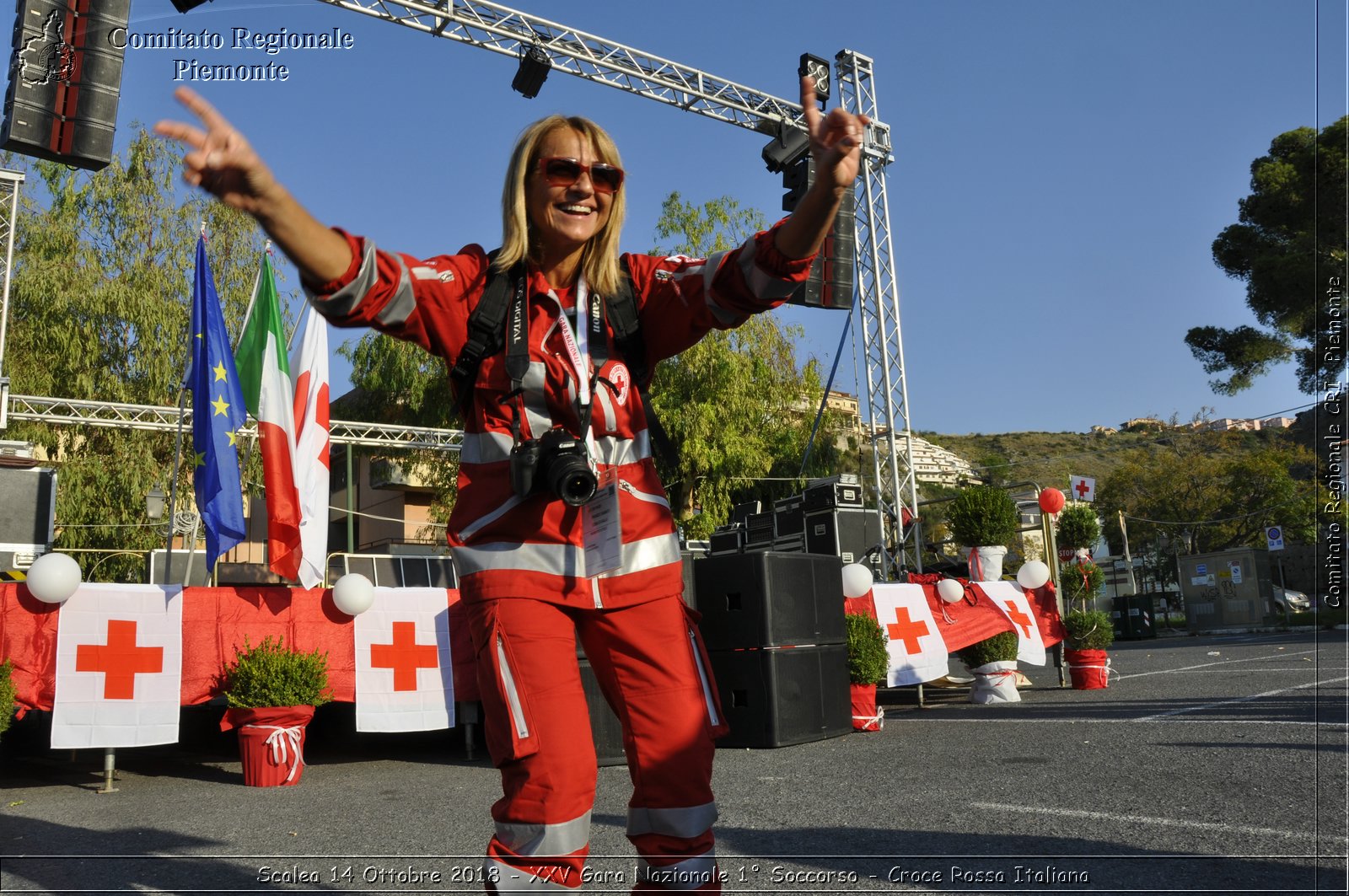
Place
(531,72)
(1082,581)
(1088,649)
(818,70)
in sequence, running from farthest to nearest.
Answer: (818,70) → (531,72) → (1082,581) → (1088,649)

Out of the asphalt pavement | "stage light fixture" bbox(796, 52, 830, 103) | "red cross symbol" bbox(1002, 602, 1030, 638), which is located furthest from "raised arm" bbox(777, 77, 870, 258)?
"stage light fixture" bbox(796, 52, 830, 103)

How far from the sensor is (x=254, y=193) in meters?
1.70

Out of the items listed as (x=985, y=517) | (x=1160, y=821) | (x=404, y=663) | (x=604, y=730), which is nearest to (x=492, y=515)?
(x=1160, y=821)

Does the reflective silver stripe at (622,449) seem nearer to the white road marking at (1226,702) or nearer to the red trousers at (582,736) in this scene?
the red trousers at (582,736)

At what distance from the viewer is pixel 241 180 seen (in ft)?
5.55

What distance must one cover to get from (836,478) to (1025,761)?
31.9ft

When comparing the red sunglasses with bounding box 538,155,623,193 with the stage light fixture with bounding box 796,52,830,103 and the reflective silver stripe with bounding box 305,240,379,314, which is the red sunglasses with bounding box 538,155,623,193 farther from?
the stage light fixture with bounding box 796,52,830,103

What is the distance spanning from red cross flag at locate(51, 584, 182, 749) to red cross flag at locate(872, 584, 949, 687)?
16.4 feet

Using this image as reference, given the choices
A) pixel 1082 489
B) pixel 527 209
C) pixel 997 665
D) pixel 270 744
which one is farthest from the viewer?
pixel 1082 489

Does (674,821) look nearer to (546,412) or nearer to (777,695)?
(546,412)

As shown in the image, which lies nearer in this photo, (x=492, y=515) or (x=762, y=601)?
(x=492, y=515)

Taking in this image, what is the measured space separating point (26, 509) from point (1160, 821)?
10.2m

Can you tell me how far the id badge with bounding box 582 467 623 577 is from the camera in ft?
6.64

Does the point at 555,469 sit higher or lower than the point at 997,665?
higher
